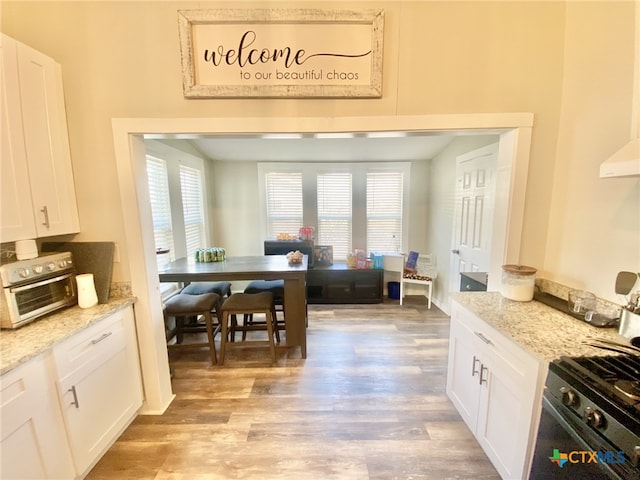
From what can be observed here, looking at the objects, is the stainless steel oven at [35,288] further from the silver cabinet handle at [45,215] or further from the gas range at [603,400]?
the gas range at [603,400]

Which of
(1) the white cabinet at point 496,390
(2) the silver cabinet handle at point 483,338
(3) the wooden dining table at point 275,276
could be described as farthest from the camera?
(3) the wooden dining table at point 275,276

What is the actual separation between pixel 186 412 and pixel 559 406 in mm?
2273

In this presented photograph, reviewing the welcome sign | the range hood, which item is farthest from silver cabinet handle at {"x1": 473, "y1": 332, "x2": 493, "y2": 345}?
the welcome sign

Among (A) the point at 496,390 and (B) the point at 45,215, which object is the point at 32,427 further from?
(A) the point at 496,390

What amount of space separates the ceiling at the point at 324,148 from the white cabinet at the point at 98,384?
2592mm

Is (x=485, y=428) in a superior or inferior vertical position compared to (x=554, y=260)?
inferior

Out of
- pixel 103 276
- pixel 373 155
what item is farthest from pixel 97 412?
pixel 373 155

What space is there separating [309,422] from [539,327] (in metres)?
1.58

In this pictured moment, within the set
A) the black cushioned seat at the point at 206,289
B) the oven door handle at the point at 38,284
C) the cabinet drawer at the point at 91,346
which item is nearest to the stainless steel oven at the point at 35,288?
the oven door handle at the point at 38,284

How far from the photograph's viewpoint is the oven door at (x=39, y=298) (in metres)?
1.32

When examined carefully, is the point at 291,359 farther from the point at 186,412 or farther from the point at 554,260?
the point at 554,260

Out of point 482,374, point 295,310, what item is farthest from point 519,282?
point 295,310

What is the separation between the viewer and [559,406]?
1.03 metres

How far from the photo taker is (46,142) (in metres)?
1.51
